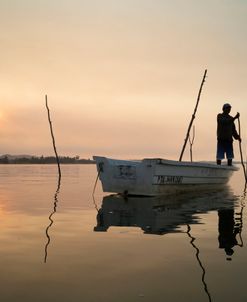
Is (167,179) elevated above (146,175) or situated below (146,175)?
below

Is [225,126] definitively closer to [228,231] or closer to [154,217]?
[154,217]

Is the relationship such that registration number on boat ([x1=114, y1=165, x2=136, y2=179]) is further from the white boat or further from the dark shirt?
the dark shirt

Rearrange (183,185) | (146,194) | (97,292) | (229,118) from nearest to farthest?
(97,292) → (146,194) → (183,185) → (229,118)

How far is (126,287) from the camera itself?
148 inches

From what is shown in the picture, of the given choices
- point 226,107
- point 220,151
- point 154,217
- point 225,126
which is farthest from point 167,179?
point 154,217

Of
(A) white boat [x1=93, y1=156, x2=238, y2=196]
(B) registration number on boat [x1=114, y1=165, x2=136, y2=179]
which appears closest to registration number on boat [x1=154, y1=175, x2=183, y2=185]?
(A) white boat [x1=93, y1=156, x2=238, y2=196]

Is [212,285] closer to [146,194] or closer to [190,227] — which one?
[190,227]

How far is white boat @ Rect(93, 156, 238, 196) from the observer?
13.4 m

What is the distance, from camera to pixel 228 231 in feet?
22.6

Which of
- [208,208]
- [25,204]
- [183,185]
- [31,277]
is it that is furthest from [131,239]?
[183,185]

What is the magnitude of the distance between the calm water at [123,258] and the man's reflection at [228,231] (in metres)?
0.01

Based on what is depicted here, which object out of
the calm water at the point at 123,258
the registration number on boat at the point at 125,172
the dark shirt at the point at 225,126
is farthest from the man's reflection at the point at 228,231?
the dark shirt at the point at 225,126

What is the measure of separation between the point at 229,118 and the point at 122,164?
6.00 meters

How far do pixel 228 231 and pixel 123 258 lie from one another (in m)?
2.70
